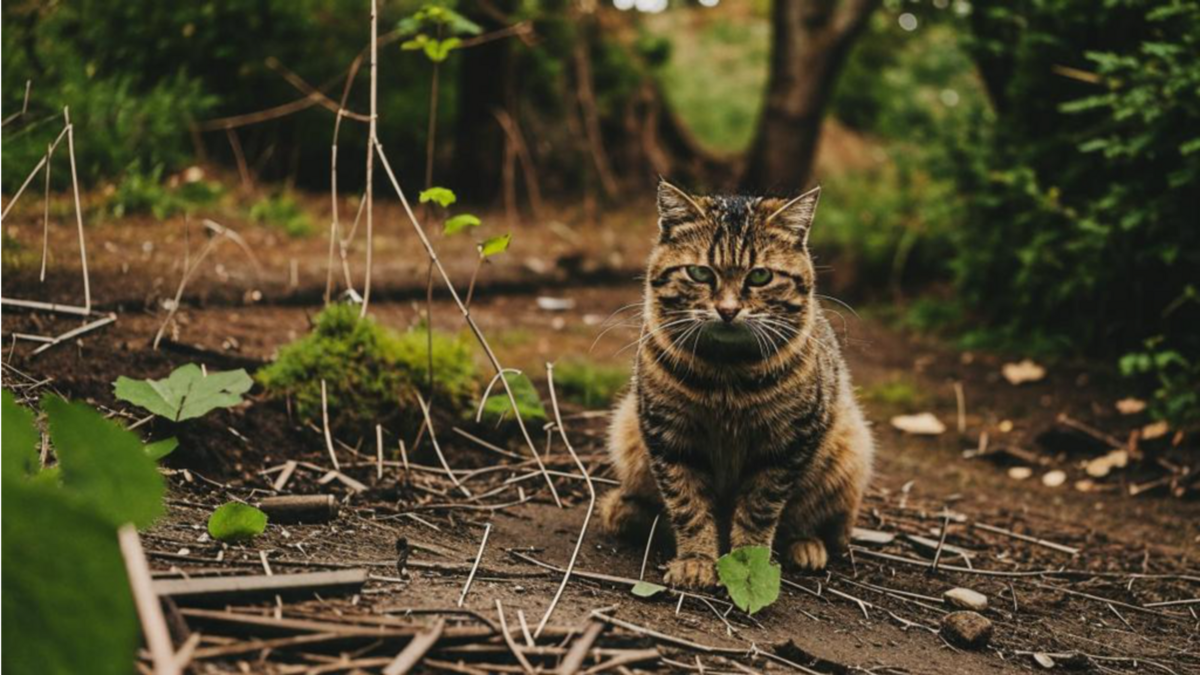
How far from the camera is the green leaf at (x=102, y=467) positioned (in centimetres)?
189

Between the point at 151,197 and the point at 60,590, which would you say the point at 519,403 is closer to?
the point at 60,590

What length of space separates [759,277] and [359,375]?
1.70 metres

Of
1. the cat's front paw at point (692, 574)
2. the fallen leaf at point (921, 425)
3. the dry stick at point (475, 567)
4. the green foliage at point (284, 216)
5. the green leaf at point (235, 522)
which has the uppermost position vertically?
the green foliage at point (284, 216)

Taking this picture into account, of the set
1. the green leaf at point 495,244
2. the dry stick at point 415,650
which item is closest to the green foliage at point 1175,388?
the green leaf at point 495,244

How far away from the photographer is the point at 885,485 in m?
4.70

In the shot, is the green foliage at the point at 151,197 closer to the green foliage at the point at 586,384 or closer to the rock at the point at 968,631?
the green foliage at the point at 586,384

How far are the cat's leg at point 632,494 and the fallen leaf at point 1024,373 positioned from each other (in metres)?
3.37

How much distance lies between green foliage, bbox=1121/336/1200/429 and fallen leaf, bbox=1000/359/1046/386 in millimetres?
810

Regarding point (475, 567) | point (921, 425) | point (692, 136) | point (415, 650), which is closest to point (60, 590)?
point (415, 650)

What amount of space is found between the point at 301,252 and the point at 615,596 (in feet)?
13.6

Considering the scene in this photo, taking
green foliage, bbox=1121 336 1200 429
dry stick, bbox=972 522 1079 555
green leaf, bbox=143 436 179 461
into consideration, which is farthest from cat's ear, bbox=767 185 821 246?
green foliage, bbox=1121 336 1200 429

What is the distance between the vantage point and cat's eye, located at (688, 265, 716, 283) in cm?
330

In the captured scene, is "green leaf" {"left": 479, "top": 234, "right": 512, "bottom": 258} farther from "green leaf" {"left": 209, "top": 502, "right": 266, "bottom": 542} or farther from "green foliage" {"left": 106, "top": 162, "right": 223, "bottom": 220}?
"green foliage" {"left": 106, "top": 162, "right": 223, "bottom": 220}

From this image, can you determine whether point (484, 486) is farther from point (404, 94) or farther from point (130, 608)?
point (404, 94)
